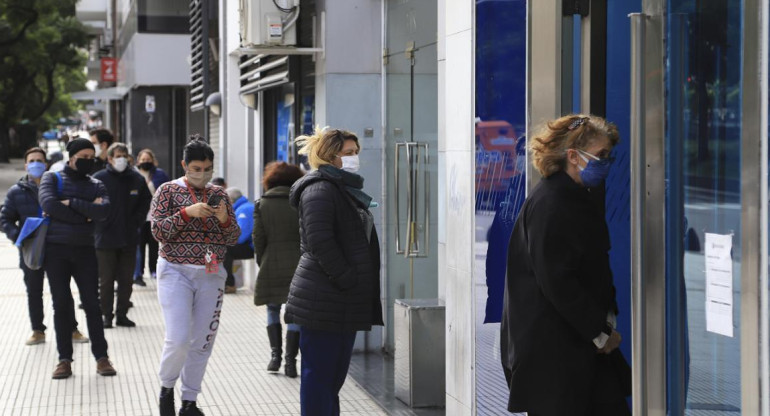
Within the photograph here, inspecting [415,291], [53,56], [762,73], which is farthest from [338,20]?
[53,56]

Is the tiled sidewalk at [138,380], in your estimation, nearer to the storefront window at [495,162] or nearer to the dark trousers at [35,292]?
the dark trousers at [35,292]

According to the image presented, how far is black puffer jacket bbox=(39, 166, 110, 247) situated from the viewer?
8461mm

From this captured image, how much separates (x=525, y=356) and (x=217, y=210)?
9.84 feet

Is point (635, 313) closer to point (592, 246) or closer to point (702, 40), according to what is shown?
point (592, 246)

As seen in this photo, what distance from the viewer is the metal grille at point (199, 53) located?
16800mm

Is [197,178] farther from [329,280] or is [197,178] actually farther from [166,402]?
[329,280]

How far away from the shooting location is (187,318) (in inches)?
267

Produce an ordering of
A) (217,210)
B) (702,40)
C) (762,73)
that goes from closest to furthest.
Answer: (762,73) < (702,40) < (217,210)

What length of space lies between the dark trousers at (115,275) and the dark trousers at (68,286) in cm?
236

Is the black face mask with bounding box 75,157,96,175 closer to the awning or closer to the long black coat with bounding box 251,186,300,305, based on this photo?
the long black coat with bounding box 251,186,300,305

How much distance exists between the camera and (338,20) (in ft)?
31.9

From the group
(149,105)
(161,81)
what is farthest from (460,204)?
(149,105)

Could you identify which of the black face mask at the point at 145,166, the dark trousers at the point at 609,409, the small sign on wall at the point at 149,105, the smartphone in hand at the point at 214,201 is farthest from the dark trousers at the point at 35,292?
the small sign on wall at the point at 149,105

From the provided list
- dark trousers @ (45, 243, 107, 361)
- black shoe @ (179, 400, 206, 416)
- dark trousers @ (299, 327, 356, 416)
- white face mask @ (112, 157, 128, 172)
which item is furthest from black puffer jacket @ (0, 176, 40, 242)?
dark trousers @ (299, 327, 356, 416)
